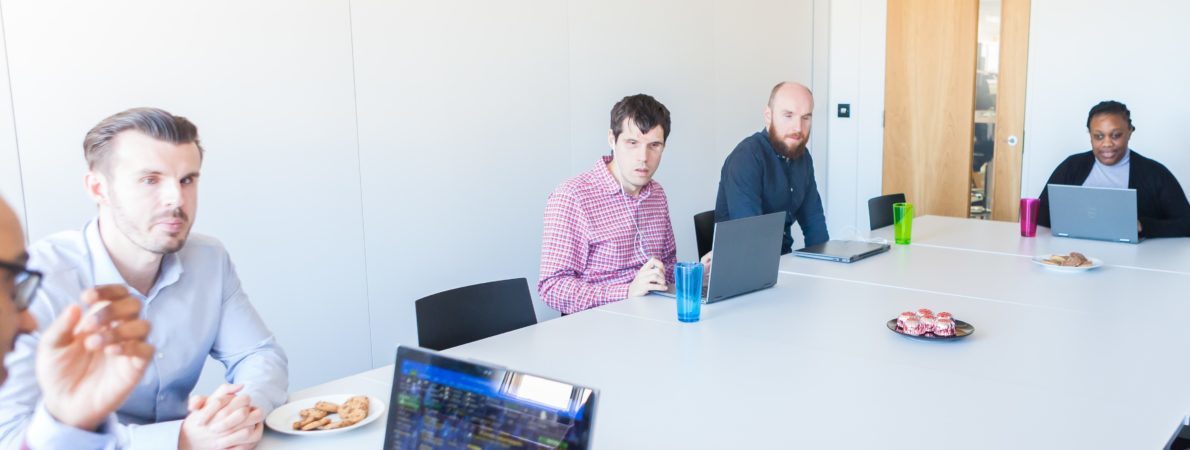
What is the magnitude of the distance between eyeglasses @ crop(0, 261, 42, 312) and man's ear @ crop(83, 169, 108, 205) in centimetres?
117

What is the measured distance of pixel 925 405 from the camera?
5.35 ft

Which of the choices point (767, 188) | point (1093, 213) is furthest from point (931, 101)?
point (767, 188)

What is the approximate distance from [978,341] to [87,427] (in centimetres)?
182

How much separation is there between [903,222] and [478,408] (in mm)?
2580

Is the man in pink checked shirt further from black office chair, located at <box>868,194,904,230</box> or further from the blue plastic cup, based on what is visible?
black office chair, located at <box>868,194,904,230</box>

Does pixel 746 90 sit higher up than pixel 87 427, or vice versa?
pixel 746 90

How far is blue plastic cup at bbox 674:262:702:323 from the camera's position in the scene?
2197 mm

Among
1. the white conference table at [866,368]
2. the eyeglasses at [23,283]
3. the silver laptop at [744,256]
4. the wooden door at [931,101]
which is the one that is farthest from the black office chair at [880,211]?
the eyeglasses at [23,283]

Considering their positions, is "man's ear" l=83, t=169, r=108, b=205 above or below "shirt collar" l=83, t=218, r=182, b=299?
above

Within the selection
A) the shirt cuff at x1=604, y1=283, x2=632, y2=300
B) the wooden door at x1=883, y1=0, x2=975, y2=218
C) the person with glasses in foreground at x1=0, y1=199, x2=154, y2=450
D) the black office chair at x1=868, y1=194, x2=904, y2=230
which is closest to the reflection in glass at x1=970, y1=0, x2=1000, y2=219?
the wooden door at x1=883, y1=0, x2=975, y2=218

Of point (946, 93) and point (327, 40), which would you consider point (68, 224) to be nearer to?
point (327, 40)

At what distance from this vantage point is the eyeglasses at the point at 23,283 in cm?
55

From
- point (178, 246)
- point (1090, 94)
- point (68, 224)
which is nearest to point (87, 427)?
point (178, 246)

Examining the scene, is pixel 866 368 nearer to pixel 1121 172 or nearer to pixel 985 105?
pixel 1121 172
